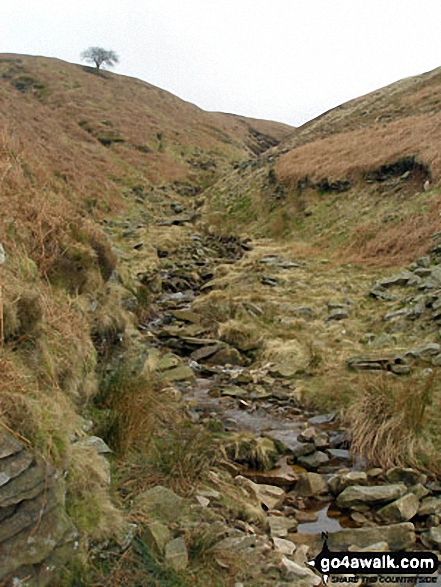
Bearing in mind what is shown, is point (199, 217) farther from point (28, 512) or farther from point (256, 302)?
point (28, 512)

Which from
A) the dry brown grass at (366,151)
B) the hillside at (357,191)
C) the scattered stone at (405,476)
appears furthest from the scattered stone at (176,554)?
the dry brown grass at (366,151)

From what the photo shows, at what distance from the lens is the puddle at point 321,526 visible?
4883 millimetres

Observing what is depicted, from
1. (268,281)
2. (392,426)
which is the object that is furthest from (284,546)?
(268,281)

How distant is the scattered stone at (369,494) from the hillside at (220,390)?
0.08 ft

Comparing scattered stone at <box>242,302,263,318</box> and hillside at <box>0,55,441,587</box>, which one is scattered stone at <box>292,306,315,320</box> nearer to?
hillside at <box>0,55,441,587</box>

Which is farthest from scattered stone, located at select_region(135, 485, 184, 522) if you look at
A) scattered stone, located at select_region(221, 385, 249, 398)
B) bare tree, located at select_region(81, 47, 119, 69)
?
bare tree, located at select_region(81, 47, 119, 69)

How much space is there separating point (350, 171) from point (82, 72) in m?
52.2

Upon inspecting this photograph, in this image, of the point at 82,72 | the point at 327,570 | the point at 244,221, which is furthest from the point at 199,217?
the point at 82,72

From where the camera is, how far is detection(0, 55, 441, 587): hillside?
352cm

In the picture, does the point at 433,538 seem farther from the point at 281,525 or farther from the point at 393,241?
the point at 393,241

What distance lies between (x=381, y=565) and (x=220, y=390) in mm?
4337

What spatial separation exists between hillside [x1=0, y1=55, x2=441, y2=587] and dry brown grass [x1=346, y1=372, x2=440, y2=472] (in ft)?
0.09

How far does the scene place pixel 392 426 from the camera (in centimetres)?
618

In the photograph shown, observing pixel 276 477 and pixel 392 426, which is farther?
pixel 392 426
